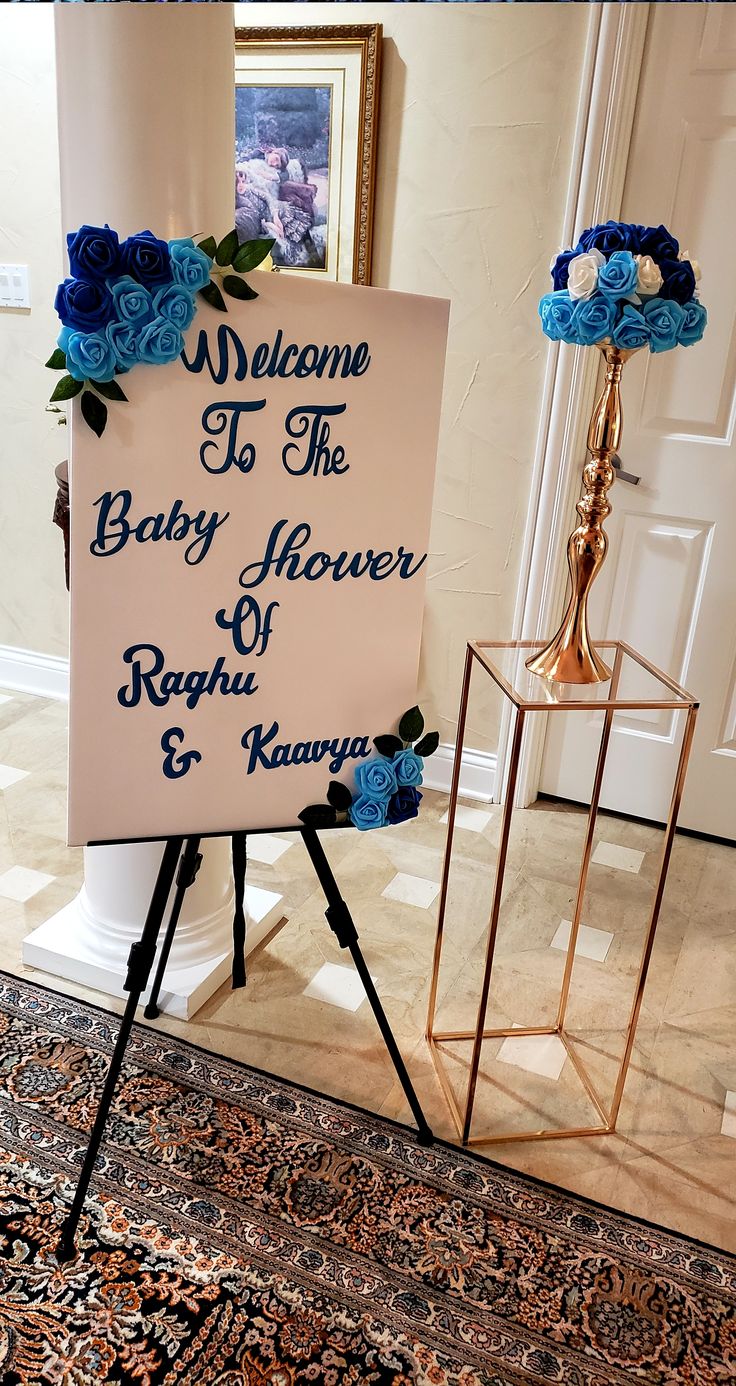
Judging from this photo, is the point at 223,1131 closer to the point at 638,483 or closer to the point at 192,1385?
the point at 192,1385

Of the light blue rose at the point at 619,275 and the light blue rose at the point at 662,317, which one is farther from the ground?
the light blue rose at the point at 619,275

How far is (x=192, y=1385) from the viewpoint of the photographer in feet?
4.02

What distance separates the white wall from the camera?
8.70 ft

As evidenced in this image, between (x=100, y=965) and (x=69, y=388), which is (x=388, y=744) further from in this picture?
(x=100, y=965)

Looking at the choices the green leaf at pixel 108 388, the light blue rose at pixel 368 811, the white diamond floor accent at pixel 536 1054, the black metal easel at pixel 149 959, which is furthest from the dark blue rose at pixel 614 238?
the white diamond floor accent at pixel 536 1054

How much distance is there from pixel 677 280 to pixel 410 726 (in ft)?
2.36

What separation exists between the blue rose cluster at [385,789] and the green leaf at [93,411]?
59 centimetres

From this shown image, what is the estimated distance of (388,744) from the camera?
1.45 meters

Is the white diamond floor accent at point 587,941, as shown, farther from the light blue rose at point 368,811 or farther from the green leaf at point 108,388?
the green leaf at point 108,388

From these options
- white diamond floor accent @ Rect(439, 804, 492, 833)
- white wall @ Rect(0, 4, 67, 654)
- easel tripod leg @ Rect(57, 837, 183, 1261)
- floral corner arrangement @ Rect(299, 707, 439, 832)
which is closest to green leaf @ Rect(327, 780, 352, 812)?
floral corner arrangement @ Rect(299, 707, 439, 832)

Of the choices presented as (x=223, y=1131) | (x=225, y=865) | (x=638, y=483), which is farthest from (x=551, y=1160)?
(x=638, y=483)

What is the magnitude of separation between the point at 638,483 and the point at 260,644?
1.48 meters

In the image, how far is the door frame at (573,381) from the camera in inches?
84.5

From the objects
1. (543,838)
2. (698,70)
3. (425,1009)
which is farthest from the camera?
(543,838)
